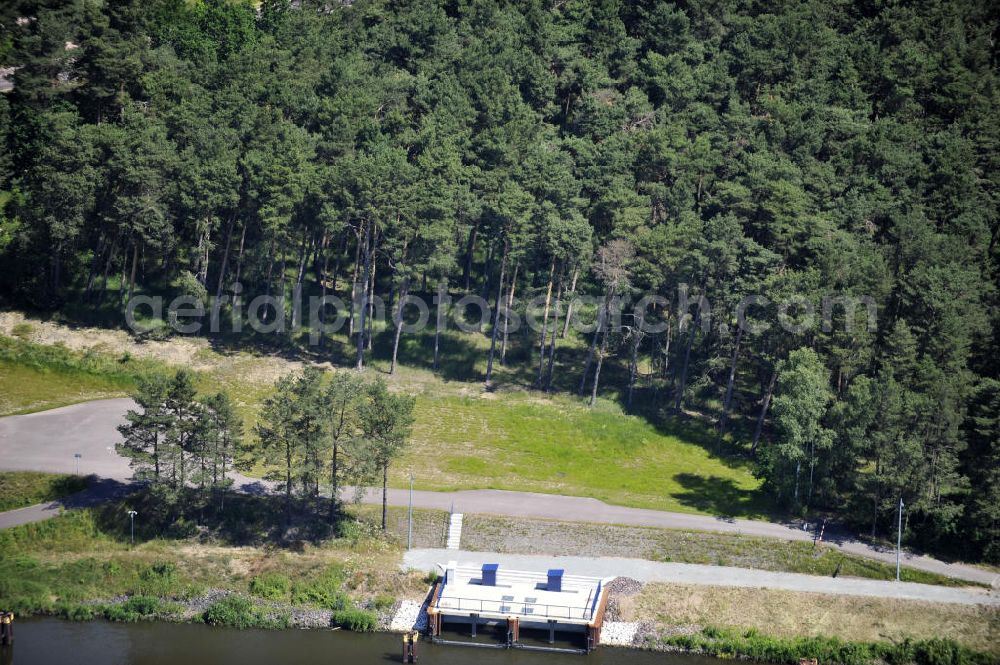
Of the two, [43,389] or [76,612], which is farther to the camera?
[43,389]

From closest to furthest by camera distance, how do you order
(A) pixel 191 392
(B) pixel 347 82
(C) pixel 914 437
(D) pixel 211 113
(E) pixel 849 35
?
1. (A) pixel 191 392
2. (C) pixel 914 437
3. (D) pixel 211 113
4. (B) pixel 347 82
5. (E) pixel 849 35

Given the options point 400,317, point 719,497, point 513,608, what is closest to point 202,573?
point 513,608

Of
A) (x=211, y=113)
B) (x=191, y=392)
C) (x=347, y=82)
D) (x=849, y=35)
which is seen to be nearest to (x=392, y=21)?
(x=347, y=82)

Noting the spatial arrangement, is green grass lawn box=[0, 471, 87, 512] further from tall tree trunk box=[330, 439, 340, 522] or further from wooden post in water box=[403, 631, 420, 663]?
wooden post in water box=[403, 631, 420, 663]

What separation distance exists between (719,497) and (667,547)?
11.1 m

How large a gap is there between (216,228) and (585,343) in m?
34.0

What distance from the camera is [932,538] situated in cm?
7688

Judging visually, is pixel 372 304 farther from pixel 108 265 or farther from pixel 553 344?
pixel 108 265

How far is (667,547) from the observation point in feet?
→ 245

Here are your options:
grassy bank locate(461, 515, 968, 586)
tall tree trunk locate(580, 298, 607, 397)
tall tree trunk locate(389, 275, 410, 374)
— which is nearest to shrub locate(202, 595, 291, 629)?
grassy bank locate(461, 515, 968, 586)

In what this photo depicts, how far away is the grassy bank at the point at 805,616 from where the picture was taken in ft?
221

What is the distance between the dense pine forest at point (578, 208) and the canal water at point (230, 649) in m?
25.1

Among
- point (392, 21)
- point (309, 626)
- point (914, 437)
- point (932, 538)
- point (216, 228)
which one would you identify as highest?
point (392, 21)

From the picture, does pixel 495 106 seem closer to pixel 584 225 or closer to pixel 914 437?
pixel 584 225
